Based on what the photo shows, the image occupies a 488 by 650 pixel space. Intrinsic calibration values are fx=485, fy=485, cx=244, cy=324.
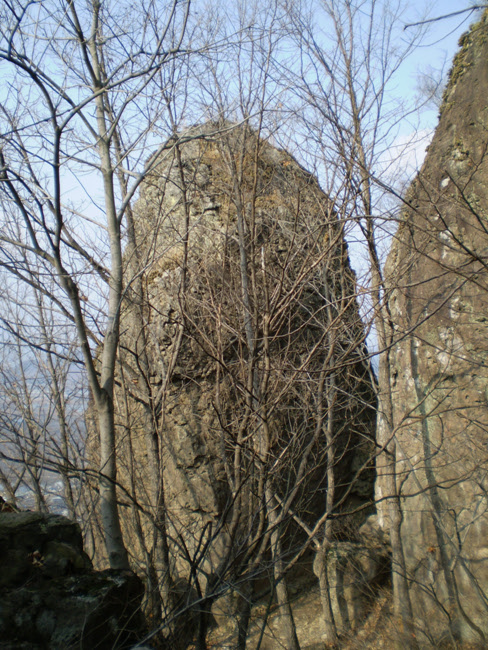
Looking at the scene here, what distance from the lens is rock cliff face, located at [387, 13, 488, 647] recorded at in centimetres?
557

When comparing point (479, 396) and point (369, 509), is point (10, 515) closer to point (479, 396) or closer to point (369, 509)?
point (479, 396)

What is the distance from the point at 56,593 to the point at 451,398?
4.81 m

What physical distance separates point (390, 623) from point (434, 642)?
1133 millimetres

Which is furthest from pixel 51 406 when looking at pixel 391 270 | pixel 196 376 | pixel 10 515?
pixel 391 270

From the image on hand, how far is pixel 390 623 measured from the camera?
6.47 metres

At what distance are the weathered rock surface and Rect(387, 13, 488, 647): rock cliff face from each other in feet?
11.0

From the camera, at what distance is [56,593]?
3.28 metres

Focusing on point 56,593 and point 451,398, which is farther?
point 451,398

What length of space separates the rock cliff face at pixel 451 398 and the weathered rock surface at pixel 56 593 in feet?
11.0

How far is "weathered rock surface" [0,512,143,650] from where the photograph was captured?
3.07m

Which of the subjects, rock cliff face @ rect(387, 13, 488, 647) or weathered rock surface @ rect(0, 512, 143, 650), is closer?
weathered rock surface @ rect(0, 512, 143, 650)

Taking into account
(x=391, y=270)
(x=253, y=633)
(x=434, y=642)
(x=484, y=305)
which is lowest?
(x=253, y=633)

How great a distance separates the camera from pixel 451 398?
6023mm

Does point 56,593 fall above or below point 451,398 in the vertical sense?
below
